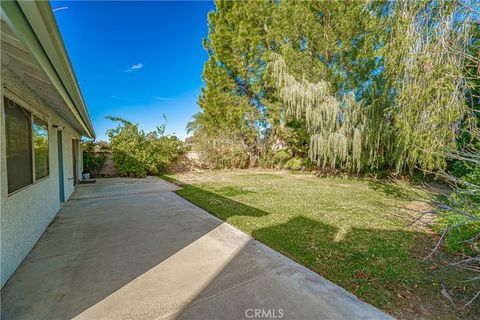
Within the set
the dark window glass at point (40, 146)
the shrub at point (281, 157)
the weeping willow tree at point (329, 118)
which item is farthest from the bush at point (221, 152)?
the dark window glass at point (40, 146)

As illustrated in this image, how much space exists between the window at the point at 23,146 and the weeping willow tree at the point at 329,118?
31.4ft

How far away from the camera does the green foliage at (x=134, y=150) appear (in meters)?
11.8

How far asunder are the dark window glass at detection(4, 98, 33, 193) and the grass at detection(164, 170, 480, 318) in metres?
3.36

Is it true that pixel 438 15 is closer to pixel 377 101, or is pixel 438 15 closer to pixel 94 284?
pixel 377 101

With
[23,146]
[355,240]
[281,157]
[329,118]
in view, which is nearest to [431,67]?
[355,240]

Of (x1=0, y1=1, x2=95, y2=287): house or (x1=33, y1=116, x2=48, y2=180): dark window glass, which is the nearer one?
(x1=0, y1=1, x2=95, y2=287): house

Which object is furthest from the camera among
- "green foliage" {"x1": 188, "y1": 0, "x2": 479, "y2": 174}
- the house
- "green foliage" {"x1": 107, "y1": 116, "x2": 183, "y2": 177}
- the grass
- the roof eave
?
"green foliage" {"x1": 107, "y1": 116, "x2": 183, "y2": 177}

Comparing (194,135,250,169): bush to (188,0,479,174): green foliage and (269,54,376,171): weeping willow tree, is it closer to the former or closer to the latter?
(188,0,479,174): green foliage

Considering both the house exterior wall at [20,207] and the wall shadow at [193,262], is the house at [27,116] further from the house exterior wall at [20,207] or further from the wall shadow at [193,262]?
the wall shadow at [193,262]

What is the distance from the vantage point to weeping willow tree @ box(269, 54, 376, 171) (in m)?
9.30

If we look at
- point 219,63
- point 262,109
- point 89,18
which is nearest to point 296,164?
point 262,109

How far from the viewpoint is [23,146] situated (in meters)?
3.18

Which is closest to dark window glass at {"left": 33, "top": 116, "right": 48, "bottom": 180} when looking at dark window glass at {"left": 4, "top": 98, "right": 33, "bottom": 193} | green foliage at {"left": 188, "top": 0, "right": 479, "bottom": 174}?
dark window glass at {"left": 4, "top": 98, "right": 33, "bottom": 193}

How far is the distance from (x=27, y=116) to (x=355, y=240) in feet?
19.2
